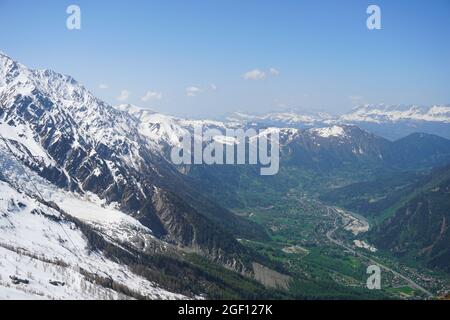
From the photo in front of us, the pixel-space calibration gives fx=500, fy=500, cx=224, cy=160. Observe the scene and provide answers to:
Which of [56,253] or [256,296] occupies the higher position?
[56,253]

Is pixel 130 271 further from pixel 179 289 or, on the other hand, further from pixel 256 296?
pixel 256 296

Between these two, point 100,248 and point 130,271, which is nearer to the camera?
point 130,271
